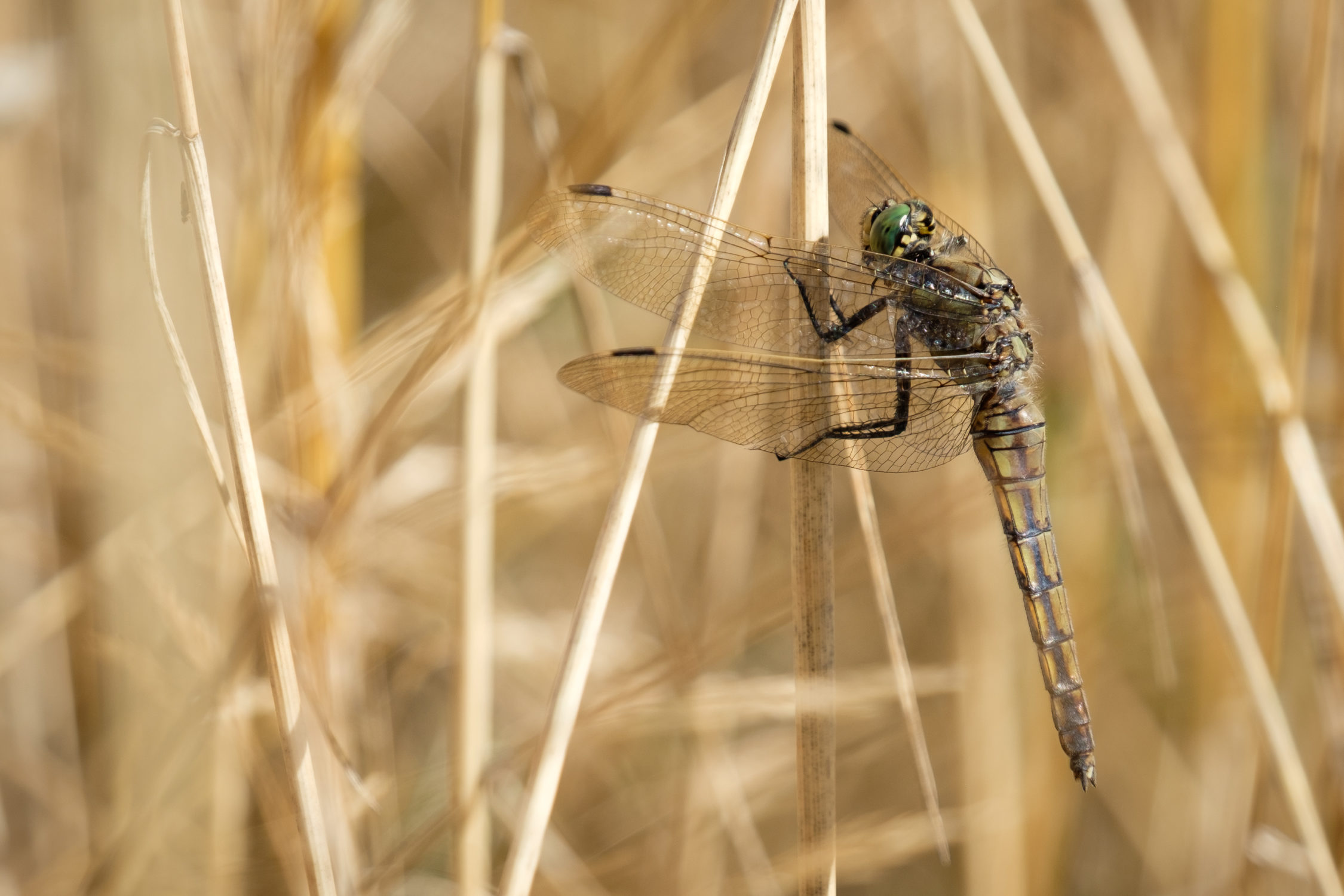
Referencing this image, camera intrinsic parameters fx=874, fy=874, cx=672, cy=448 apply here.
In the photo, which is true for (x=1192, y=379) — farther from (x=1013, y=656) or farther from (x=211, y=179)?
(x=211, y=179)

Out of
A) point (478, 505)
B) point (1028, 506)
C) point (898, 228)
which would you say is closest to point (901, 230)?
point (898, 228)

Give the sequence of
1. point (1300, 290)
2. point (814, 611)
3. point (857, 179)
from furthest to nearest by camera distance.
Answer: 1. point (857, 179)
2. point (1300, 290)
3. point (814, 611)

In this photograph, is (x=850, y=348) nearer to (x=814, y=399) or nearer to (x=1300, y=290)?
(x=814, y=399)

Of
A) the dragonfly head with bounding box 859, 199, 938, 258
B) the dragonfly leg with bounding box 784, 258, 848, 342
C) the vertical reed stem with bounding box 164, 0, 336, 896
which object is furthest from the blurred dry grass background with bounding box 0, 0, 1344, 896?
the dragonfly head with bounding box 859, 199, 938, 258

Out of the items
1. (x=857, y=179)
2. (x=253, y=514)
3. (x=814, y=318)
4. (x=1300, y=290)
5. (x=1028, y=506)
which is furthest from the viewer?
(x=857, y=179)

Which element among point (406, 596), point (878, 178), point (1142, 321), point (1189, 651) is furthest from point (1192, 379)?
point (406, 596)

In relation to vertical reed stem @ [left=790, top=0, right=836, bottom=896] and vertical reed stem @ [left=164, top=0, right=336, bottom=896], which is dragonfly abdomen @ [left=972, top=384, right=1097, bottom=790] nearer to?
vertical reed stem @ [left=790, top=0, right=836, bottom=896]

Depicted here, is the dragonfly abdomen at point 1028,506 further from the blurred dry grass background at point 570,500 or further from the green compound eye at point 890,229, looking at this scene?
the green compound eye at point 890,229
